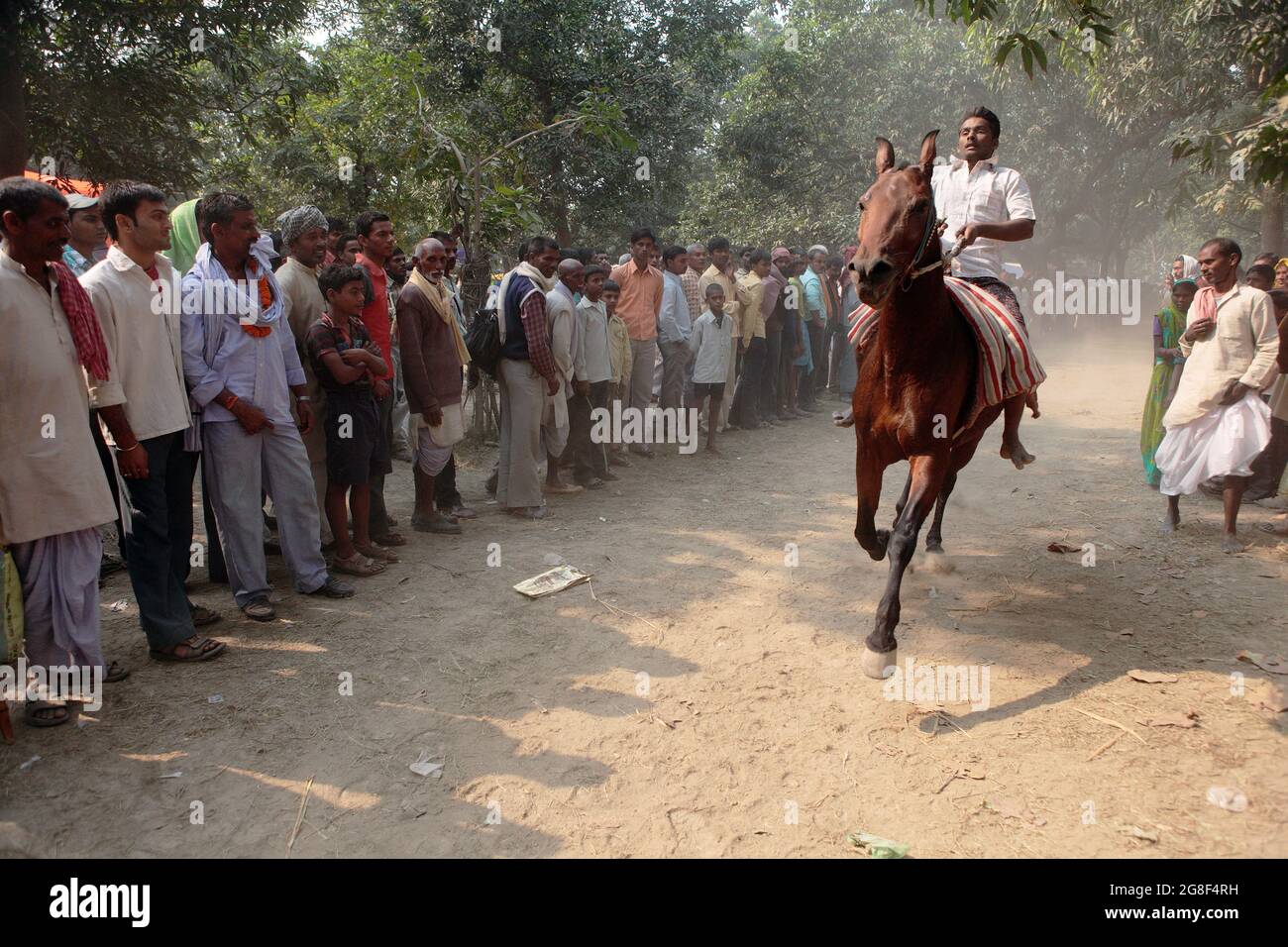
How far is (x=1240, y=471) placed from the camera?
612 centimetres

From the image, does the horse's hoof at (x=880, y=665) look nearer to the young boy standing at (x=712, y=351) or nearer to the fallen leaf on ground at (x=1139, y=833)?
the fallen leaf on ground at (x=1139, y=833)

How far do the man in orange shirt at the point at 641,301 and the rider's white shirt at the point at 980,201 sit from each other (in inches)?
160

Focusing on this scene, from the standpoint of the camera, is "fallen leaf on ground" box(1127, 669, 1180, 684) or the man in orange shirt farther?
the man in orange shirt

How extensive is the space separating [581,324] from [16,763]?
5825 mm

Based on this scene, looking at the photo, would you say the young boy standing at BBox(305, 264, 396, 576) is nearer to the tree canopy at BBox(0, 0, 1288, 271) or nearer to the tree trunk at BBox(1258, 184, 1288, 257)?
the tree canopy at BBox(0, 0, 1288, 271)

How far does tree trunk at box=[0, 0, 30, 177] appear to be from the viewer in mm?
7316

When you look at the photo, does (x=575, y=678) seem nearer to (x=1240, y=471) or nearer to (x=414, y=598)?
(x=414, y=598)

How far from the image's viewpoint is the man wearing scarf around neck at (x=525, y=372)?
686 centimetres

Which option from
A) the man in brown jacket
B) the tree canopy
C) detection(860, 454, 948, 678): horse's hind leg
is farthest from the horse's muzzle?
the man in brown jacket

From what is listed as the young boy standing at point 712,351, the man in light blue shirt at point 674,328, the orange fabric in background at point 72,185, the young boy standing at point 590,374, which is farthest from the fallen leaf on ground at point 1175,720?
the orange fabric in background at point 72,185

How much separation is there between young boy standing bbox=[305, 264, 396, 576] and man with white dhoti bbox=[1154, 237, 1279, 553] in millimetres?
6111

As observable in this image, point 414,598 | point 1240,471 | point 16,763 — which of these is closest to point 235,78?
point 414,598

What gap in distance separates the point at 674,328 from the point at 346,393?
506 centimetres

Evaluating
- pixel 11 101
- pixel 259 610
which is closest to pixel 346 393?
pixel 259 610
